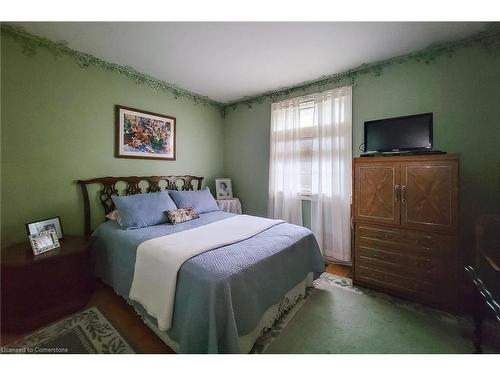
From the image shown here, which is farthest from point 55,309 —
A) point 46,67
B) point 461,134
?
point 461,134

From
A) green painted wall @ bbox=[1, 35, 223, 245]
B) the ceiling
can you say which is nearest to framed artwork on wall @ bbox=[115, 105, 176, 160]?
green painted wall @ bbox=[1, 35, 223, 245]

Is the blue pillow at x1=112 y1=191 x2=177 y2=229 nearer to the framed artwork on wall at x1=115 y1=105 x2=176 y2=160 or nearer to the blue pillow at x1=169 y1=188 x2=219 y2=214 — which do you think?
the blue pillow at x1=169 y1=188 x2=219 y2=214

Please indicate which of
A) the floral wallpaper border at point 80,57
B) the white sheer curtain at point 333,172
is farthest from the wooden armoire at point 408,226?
the floral wallpaper border at point 80,57

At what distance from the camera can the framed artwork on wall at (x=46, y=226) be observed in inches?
74.1

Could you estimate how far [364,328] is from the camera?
1.64m

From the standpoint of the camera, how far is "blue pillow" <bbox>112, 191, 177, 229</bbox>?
222 centimetres

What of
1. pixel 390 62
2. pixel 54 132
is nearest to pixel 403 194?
pixel 390 62

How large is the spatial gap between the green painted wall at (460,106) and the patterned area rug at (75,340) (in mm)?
3088

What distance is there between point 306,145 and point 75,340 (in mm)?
3168

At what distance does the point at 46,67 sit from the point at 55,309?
91.3 inches

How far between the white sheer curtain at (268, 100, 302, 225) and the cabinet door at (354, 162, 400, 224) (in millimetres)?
1041

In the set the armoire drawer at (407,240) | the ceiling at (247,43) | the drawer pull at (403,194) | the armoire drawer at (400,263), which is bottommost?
the armoire drawer at (400,263)

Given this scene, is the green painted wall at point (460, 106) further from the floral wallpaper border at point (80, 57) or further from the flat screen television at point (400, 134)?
the floral wallpaper border at point (80, 57)
